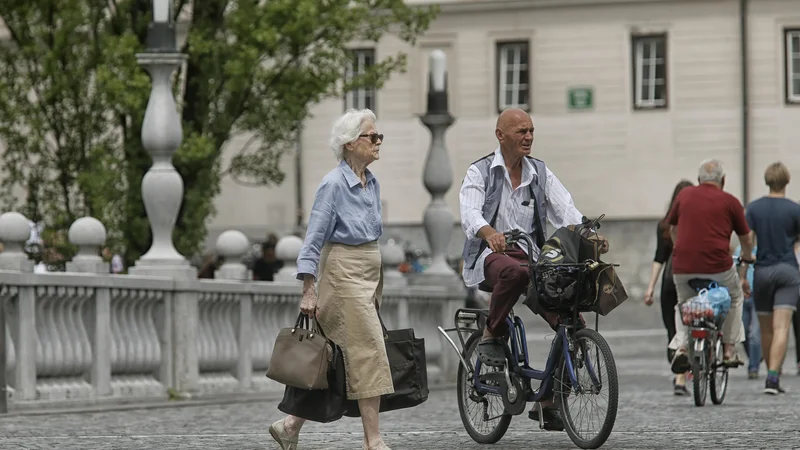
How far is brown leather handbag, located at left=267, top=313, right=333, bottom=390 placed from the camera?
383 inches

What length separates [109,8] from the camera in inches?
925

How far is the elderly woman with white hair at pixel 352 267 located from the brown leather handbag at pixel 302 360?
0.38ft

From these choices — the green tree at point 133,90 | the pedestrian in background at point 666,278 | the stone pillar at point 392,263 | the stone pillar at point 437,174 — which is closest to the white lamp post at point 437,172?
the stone pillar at point 437,174

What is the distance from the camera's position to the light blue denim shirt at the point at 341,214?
32.3ft

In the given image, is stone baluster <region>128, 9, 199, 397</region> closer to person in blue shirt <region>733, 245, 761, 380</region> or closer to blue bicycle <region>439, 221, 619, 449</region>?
blue bicycle <region>439, 221, 619, 449</region>

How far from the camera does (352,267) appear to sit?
9891mm

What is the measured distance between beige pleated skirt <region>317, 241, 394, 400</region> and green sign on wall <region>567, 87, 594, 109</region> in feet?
128

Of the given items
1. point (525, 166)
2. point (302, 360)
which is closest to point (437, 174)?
point (525, 166)

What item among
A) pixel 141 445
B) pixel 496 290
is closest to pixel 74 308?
pixel 141 445

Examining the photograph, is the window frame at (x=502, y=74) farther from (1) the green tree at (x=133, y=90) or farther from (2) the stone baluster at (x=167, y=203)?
(2) the stone baluster at (x=167, y=203)

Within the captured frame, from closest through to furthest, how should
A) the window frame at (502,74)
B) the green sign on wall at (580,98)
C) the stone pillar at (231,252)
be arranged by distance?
the stone pillar at (231,252) < the green sign on wall at (580,98) < the window frame at (502,74)

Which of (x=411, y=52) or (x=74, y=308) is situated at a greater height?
(x=411, y=52)

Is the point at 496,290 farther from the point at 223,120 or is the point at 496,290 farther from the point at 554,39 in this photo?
the point at 554,39

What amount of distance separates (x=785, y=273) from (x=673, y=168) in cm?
3168
